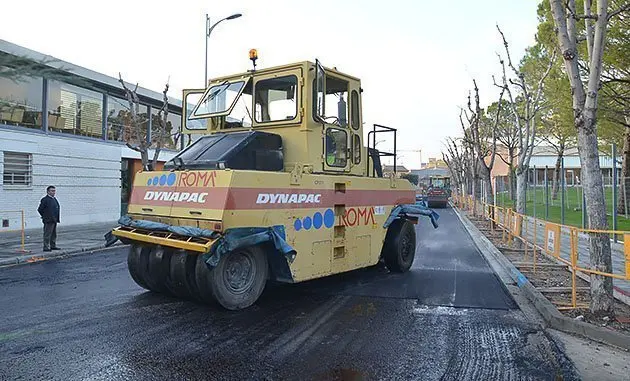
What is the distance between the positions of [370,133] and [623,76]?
9885 mm

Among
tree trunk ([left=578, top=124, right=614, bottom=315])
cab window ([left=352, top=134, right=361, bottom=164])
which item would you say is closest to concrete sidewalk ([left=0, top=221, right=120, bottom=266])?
cab window ([left=352, top=134, right=361, bottom=164])

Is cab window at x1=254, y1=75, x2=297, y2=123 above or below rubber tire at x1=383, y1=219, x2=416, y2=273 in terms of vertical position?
above

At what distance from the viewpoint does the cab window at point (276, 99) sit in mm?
7723

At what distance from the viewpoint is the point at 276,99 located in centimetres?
798

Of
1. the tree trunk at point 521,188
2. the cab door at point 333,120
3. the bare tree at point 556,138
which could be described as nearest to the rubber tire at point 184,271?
the cab door at point 333,120

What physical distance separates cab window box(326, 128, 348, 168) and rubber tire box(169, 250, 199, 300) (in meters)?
2.61

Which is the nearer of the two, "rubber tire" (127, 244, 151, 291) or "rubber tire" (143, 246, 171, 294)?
"rubber tire" (143, 246, 171, 294)

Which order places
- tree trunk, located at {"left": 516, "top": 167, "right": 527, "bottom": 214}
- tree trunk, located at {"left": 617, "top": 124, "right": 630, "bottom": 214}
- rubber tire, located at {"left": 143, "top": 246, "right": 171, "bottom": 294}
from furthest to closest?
tree trunk, located at {"left": 617, "top": 124, "right": 630, "bottom": 214} → tree trunk, located at {"left": 516, "top": 167, "right": 527, "bottom": 214} → rubber tire, located at {"left": 143, "top": 246, "right": 171, "bottom": 294}

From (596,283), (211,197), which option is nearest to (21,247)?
(211,197)

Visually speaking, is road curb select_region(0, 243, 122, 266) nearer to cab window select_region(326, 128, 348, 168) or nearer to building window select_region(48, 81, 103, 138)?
cab window select_region(326, 128, 348, 168)

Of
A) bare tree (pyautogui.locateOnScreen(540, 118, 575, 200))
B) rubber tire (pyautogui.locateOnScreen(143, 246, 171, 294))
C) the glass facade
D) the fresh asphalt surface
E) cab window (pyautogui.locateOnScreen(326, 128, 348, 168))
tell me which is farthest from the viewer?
bare tree (pyautogui.locateOnScreen(540, 118, 575, 200))

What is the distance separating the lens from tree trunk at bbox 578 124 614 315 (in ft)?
20.4

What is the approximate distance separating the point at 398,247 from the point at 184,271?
177 inches

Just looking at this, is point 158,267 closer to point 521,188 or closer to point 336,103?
point 336,103
